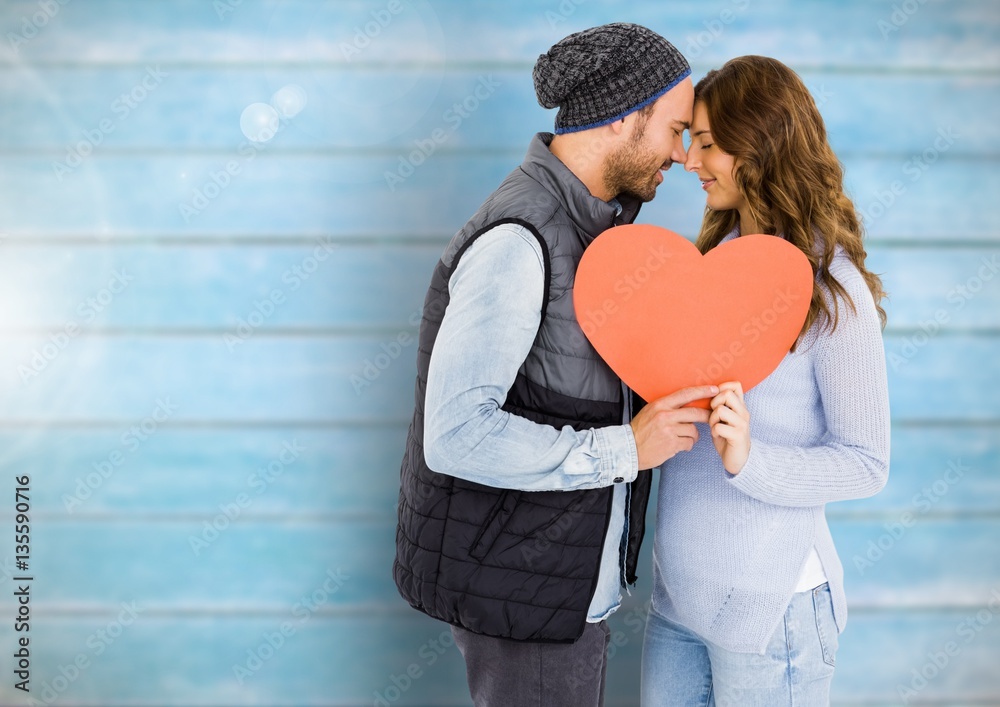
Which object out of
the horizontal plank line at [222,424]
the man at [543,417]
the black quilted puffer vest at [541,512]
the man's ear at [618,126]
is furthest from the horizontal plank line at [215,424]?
the man's ear at [618,126]

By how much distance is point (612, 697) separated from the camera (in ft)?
6.89

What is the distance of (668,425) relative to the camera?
1204 millimetres

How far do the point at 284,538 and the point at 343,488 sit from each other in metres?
0.20

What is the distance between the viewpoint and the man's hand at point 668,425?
1.21 meters

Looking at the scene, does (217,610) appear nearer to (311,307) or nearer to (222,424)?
(222,424)

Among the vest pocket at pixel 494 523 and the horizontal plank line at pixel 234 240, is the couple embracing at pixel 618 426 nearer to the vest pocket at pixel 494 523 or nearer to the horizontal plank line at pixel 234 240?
the vest pocket at pixel 494 523

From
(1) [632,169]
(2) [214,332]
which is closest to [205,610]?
(2) [214,332]

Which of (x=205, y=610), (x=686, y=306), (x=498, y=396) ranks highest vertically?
(x=686, y=306)

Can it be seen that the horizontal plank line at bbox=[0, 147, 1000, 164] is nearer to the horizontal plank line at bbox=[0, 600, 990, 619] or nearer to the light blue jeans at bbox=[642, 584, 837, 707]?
the horizontal plank line at bbox=[0, 600, 990, 619]

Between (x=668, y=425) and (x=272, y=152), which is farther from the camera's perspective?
(x=272, y=152)

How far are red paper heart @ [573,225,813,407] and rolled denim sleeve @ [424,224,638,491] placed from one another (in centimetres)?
10

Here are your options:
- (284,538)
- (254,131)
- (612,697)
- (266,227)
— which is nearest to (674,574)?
(612,697)

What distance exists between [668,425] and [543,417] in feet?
0.65

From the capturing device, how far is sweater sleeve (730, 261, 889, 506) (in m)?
1.21
